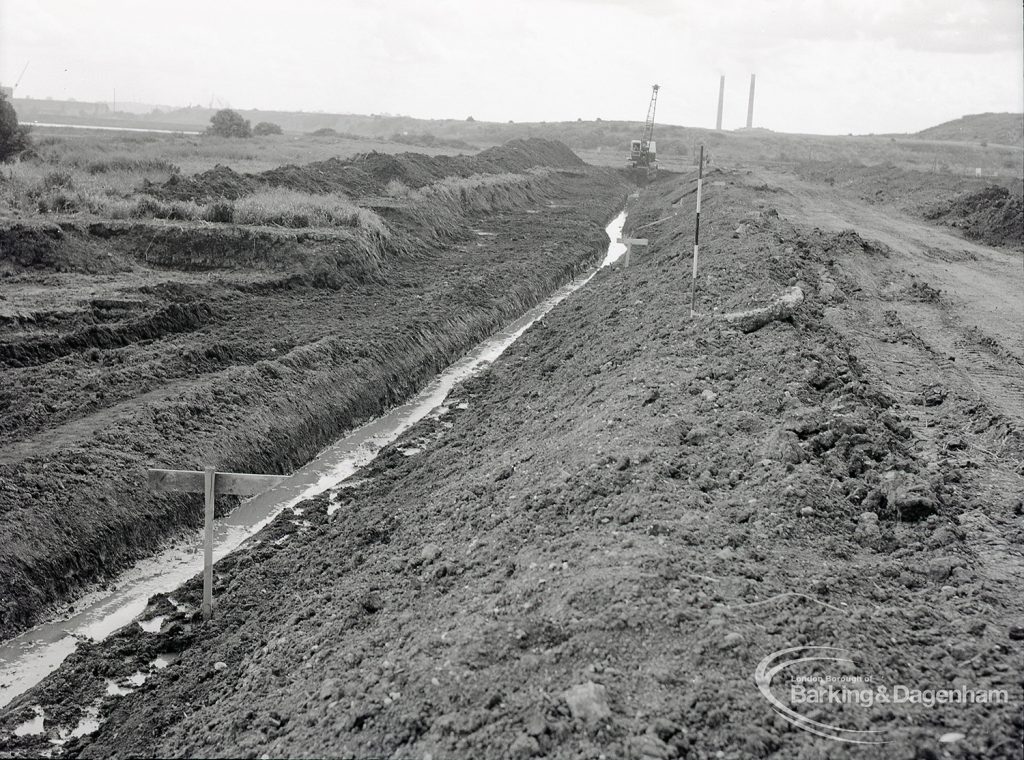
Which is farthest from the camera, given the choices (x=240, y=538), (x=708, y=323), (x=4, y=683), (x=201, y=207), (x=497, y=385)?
(x=201, y=207)

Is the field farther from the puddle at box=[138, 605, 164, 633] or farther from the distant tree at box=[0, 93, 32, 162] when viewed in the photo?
the distant tree at box=[0, 93, 32, 162]

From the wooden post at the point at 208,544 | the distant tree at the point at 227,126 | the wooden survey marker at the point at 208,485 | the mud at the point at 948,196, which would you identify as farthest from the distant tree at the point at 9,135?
the distant tree at the point at 227,126

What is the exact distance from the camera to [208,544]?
780 cm

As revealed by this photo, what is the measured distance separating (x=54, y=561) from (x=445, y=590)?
171 inches

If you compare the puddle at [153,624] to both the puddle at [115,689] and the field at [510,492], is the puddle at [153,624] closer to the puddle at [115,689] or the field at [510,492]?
the field at [510,492]

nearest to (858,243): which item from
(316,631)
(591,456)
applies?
(591,456)

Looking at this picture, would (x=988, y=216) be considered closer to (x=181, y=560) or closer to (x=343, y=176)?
(x=343, y=176)

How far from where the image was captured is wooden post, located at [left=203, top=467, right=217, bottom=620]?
25.2 feet

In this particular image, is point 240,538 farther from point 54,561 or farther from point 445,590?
point 445,590

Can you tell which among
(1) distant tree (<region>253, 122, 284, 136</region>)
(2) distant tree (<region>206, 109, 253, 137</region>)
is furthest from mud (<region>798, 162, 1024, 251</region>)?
(1) distant tree (<region>253, 122, 284, 136</region>)

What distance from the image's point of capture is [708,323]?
43.4ft

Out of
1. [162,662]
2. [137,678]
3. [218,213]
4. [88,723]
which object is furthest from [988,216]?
[88,723]

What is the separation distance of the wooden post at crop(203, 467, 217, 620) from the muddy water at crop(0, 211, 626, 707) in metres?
0.56

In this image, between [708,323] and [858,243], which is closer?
[708,323]
